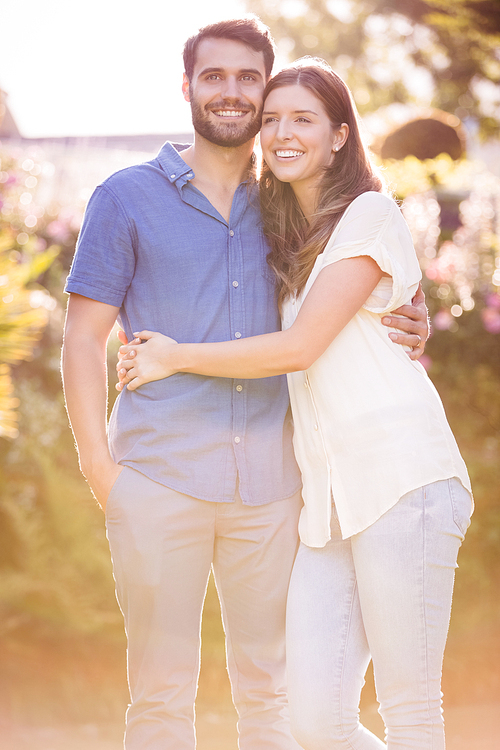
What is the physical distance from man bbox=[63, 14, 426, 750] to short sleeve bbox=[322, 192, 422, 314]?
11cm

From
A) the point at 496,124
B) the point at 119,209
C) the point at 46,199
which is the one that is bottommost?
the point at 119,209

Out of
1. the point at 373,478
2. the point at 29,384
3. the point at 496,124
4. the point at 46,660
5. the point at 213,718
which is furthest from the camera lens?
the point at 496,124

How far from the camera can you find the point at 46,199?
6.16 m

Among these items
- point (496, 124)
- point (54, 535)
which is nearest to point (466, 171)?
point (496, 124)

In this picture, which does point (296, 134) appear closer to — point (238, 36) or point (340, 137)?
point (340, 137)

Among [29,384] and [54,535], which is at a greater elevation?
[29,384]

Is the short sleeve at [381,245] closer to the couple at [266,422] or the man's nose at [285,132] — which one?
the couple at [266,422]

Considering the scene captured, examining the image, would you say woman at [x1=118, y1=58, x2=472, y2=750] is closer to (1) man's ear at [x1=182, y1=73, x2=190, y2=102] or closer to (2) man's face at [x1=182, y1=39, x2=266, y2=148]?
(2) man's face at [x1=182, y1=39, x2=266, y2=148]

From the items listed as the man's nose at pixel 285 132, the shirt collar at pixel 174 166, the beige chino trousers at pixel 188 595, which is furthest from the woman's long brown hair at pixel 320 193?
the beige chino trousers at pixel 188 595

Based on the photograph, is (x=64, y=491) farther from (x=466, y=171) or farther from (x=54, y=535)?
(x=466, y=171)

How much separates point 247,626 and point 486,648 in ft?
7.76

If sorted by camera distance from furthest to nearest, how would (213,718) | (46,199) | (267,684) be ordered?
(46,199) → (213,718) → (267,684)

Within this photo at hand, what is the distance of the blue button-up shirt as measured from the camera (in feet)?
6.90

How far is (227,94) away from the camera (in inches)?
87.0
